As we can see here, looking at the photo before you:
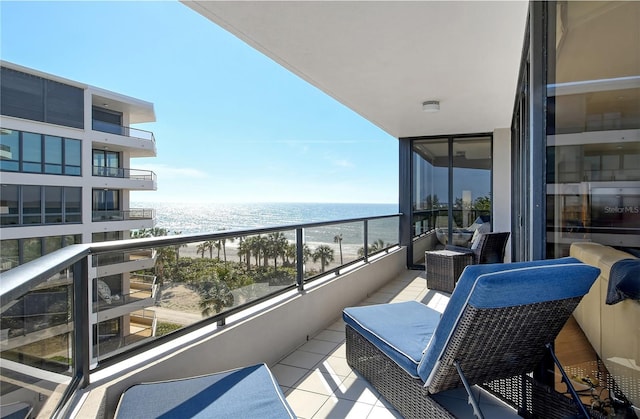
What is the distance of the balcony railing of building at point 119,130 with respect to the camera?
75.7 ft

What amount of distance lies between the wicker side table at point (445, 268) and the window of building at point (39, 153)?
22.0 meters

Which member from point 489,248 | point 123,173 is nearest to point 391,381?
point 489,248

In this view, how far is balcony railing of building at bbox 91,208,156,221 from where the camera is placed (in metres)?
23.1

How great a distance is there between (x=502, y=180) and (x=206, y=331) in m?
5.71

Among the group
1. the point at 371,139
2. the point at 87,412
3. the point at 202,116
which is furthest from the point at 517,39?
the point at 371,139

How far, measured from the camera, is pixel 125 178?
25.3 metres

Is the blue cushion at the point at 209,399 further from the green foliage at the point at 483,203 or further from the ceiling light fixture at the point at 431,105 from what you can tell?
the green foliage at the point at 483,203

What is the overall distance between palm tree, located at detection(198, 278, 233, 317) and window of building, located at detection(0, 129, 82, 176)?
72.9ft

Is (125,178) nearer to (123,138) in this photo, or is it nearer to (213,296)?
(123,138)

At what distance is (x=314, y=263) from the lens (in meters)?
3.84

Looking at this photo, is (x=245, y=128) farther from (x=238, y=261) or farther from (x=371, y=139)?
(x=238, y=261)

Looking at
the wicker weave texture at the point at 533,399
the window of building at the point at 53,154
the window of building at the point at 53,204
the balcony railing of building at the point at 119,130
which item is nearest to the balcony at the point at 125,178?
the window of building at the point at 53,154

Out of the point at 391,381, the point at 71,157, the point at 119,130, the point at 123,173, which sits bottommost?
the point at 391,381

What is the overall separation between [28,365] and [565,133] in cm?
248
